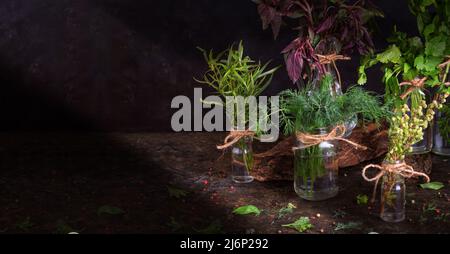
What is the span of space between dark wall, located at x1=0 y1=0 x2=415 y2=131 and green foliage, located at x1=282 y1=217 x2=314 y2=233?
3.70 feet

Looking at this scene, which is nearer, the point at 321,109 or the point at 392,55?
the point at 321,109

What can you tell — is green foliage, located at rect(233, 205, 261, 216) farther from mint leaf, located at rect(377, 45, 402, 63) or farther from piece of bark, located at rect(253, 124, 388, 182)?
mint leaf, located at rect(377, 45, 402, 63)

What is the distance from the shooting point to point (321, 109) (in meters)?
1.71

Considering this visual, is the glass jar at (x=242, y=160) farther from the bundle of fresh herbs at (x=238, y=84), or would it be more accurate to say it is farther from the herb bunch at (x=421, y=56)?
the herb bunch at (x=421, y=56)

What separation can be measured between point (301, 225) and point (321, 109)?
0.31 m

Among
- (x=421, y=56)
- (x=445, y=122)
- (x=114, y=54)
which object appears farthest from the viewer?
(x=114, y=54)

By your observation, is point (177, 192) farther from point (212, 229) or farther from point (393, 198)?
point (393, 198)

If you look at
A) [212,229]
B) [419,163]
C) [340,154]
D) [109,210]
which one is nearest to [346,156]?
[340,154]

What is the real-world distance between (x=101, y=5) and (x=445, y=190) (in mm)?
1484

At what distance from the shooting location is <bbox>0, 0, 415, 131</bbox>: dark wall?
260 cm

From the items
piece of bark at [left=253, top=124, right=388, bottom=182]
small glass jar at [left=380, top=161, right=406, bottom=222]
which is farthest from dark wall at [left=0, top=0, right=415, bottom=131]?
small glass jar at [left=380, top=161, right=406, bottom=222]

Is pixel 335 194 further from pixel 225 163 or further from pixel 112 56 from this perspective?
pixel 112 56

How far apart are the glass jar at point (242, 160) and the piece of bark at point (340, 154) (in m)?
0.02

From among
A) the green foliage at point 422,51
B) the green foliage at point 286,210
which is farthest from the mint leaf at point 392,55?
the green foliage at point 286,210
